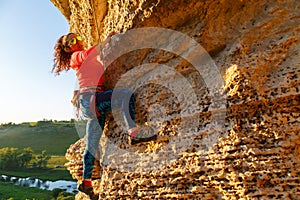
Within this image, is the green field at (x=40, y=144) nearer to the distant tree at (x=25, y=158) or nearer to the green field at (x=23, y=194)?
the green field at (x=23, y=194)

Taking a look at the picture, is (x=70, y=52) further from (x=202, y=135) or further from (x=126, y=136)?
(x=202, y=135)

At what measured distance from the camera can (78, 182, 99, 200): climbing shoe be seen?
4250 mm

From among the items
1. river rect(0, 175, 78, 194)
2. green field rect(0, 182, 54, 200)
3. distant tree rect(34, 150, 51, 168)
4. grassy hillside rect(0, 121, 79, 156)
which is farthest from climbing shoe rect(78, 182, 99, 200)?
grassy hillside rect(0, 121, 79, 156)

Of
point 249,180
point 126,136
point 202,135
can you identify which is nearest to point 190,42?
point 202,135

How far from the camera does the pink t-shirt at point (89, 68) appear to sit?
13.7 feet

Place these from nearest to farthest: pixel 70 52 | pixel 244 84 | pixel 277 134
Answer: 1. pixel 277 134
2. pixel 244 84
3. pixel 70 52

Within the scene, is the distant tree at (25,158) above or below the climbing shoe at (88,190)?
above

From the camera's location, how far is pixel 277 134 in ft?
9.35

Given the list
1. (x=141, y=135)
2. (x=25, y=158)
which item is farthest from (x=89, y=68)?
(x=25, y=158)

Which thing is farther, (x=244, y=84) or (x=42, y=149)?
(x=42, y=149)

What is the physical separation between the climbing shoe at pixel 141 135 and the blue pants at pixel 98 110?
98mm

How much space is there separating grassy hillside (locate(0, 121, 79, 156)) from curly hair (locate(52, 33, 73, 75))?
43083mm

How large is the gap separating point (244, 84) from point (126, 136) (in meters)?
1.63

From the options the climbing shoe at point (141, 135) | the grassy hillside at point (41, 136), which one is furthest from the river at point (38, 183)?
the climbing shoe at point (141, 135)
